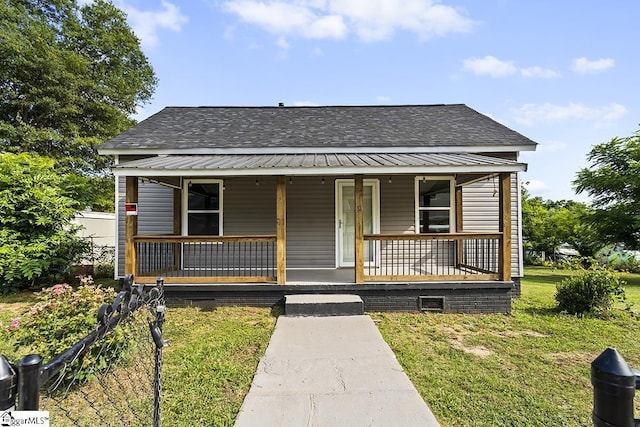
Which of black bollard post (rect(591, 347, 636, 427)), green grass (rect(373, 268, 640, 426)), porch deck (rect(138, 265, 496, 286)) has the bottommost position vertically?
green grass (rect(373, 268, 640, 426))

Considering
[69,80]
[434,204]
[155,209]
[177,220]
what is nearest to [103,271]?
[155,209]

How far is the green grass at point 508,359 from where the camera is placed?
3.05 m

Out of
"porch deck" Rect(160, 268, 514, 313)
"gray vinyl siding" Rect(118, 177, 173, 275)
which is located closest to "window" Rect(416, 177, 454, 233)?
"porch deck" Rect(160, 268, 514, 313)

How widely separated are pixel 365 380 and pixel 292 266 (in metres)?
5.20

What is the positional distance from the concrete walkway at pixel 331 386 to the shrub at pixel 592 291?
4.06 metres

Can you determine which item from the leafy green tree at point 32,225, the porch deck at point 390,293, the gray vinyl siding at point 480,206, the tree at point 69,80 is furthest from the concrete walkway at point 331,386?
the tree at point 69,80

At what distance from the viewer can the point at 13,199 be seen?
7.96m

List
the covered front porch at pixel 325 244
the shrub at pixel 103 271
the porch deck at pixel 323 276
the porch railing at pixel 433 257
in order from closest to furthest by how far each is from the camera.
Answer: the porch deck at pixel 323 276, the porch railing at pixel 433 257, the covered front porch at pixel 325 244, the shrub at pixel 103 271

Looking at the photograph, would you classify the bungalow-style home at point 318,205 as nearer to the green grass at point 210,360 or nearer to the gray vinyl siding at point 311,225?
the gray vinyl siding at point 311,225

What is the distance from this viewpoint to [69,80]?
1795 cm

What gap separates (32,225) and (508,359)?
10.2m

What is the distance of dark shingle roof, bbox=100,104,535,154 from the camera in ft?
27.0

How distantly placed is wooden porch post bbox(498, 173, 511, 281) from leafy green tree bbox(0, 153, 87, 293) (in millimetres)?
9810

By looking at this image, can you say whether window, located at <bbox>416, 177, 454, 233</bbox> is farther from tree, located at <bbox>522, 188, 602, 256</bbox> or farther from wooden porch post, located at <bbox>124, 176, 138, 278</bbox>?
tree, located at <bbox>522, 188, 602, 256</bbox>
